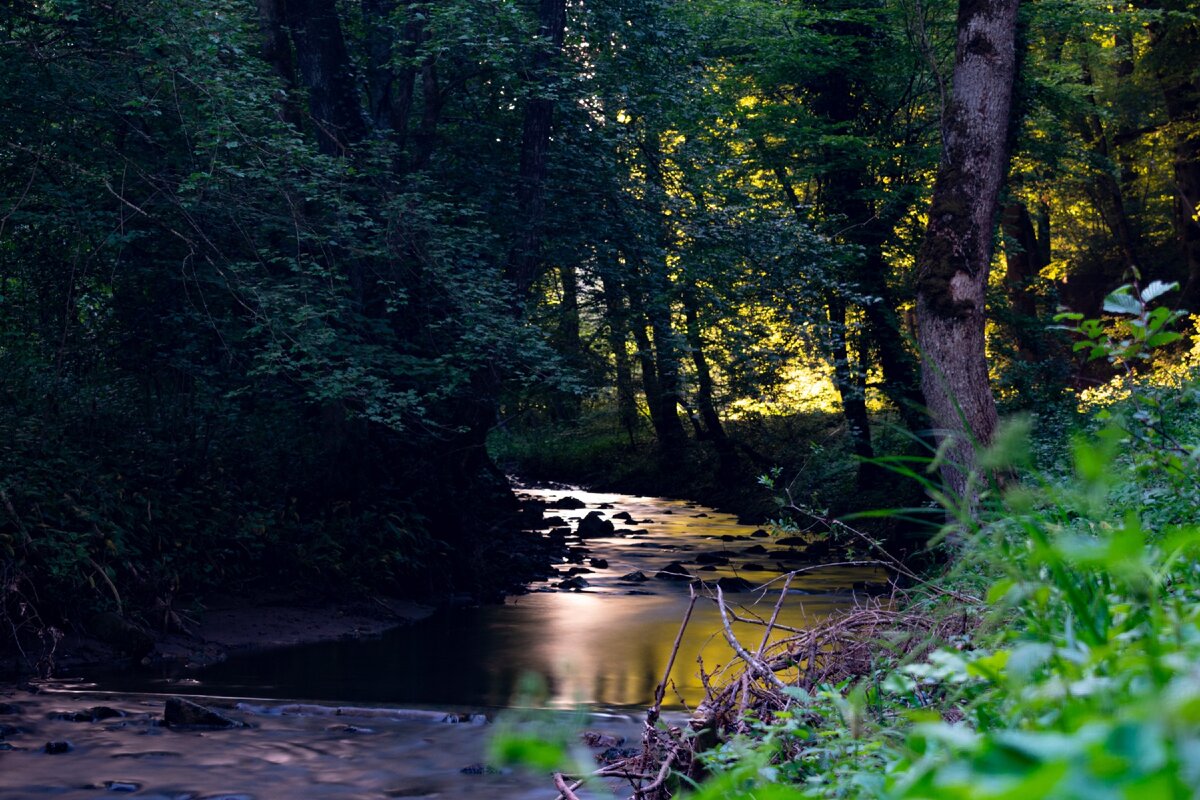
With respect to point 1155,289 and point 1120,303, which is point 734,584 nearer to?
point 1155,289

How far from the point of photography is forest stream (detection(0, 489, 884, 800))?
7.71 metres

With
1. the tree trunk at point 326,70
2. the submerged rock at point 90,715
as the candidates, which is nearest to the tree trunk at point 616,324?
the tree trunk at point 326,70

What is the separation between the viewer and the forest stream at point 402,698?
7.71 metres

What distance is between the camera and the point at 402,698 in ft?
34.3

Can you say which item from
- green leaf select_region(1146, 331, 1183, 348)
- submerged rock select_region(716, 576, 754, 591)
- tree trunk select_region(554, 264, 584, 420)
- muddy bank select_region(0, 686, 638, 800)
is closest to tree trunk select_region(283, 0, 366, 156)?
tree trunk select_region(554, 264, 584, 420)

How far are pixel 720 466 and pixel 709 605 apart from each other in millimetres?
12746

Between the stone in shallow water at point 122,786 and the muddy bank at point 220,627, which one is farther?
the muddy bank at point 220,627

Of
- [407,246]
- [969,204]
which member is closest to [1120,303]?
[969,204]

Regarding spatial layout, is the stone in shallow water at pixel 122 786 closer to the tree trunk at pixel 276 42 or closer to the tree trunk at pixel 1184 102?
the tree trunk at pixel 276 42

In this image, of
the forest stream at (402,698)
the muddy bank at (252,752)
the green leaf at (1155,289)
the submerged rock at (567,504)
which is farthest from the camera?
the submerged rock at (567,504)

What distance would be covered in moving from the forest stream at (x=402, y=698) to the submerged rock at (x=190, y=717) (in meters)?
0.15

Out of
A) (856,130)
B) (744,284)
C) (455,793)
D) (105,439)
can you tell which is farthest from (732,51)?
(455,793)

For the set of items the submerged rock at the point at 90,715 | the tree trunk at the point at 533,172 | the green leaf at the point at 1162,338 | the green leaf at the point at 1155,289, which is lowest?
the submerged rock at the point at 90,715

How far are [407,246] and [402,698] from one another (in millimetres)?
5625
